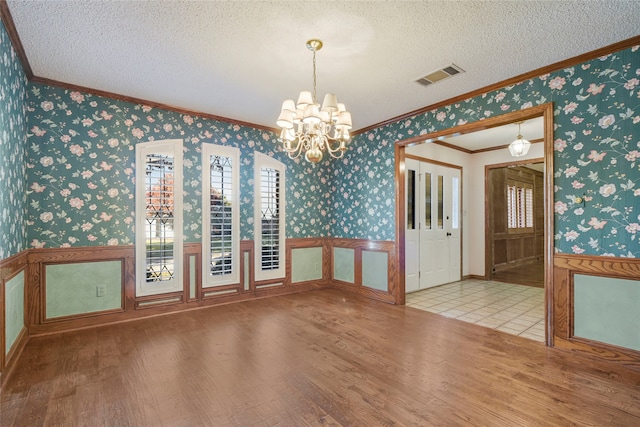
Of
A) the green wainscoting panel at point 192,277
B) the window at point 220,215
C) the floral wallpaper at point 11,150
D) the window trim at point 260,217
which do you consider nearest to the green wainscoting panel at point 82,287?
the floral wallpaper at point 11,150

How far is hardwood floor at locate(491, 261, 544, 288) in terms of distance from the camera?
624cm

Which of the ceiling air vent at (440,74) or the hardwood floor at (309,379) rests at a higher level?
the ceiling air vent at (440,74)

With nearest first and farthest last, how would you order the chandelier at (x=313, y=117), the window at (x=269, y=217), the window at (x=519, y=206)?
1. the chandelier at (x=313, y=117)
2. the window at (x=269, y=217)
3. the window at (x=519, y=206)

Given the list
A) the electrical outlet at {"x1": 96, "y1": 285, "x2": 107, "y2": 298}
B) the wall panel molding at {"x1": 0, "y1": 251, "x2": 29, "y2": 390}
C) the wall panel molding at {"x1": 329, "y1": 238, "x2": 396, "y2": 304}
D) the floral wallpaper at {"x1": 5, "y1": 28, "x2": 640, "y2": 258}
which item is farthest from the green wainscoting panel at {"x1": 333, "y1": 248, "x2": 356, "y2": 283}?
Answer: the wall panel molding at {"x1": 0, "y1": 251, "x2": 29, "y2": 390}

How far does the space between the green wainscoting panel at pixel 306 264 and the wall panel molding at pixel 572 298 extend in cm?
361

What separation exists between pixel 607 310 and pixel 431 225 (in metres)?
3.13

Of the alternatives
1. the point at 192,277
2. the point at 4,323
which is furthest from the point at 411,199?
the point at 4,323

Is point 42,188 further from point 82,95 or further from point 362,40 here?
point 362,40

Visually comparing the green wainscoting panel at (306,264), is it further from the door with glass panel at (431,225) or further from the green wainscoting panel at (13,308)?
the green wainscoting panel at (13,308)

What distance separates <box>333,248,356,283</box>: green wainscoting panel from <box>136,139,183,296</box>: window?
2.71m

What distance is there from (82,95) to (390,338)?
180 inches

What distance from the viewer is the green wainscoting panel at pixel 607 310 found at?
2.66m

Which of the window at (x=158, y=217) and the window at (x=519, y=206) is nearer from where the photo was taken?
the window at (x=158, y=217)

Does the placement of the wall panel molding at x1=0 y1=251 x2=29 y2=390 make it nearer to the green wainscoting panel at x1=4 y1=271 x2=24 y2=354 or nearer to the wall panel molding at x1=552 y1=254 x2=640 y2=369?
the green wainscoting panel at x1=4 y1=271 x2=24 y2=354
